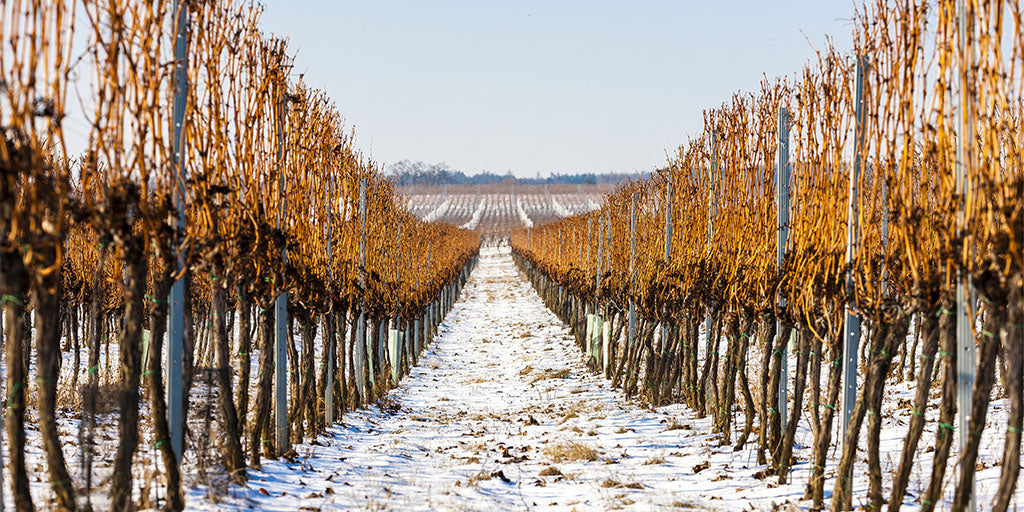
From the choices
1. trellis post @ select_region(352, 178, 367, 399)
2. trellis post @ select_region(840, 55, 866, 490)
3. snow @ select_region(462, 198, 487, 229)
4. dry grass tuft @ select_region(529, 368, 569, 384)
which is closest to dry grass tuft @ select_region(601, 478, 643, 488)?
trellis post @ select_region(840, 55, 866, 490)

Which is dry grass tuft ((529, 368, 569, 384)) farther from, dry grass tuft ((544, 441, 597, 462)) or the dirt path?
dry grass tuft ((544, 441, 597, 462))

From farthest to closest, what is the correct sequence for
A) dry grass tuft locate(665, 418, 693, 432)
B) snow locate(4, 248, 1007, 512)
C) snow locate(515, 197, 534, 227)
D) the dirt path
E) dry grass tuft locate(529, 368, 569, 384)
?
snow locate(515, 197, 534, 227) → dry grass tuft locate(529, 368, 569, 384) → dry grass tuft locate(665, 418, 693, 432) → the dirt path → snow locate(4, 248, 1007, 512)

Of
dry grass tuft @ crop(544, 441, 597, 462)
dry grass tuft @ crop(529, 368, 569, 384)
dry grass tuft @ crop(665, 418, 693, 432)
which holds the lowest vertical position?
dry grass tuft @ crop(529, 368, 569, 384)

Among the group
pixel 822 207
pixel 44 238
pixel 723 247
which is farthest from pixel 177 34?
pixel 723 247

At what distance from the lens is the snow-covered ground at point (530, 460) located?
5.65 meters

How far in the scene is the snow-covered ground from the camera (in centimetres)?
565

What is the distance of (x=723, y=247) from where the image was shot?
8852 mm

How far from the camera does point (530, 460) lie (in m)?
7.53

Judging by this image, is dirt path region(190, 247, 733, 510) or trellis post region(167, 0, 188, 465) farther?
dirt path region(190, 247, 733, 510)

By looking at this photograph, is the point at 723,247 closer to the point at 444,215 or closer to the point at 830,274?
the point at 830,274

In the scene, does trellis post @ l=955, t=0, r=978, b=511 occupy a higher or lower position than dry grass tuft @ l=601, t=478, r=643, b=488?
higher

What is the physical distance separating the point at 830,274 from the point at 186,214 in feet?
13.2

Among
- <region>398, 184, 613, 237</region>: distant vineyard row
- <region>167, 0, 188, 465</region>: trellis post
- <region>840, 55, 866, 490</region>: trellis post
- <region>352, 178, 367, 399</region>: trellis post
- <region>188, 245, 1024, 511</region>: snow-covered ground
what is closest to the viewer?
<region>167, 0, 188, 465</region>: trellis post

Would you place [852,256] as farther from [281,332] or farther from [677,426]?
[281,332]
